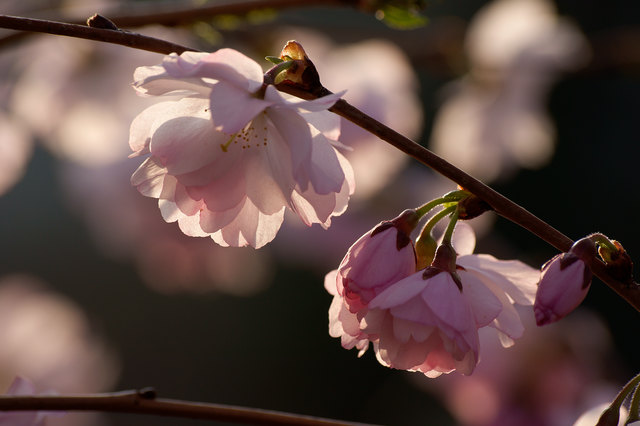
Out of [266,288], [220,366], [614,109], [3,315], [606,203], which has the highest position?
[3,315]

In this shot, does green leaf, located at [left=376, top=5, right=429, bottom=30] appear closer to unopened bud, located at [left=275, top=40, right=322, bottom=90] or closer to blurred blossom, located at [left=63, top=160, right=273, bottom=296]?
unopened bud, located at [left=275, top=40, right=322, bottom=90]

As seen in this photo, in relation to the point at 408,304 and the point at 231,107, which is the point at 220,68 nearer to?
the point at 231,107

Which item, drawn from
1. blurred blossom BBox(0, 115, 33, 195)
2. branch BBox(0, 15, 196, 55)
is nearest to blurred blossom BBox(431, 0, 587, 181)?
blurred blossom BBox(0, 115, 33, 195)

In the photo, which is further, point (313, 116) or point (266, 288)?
point (266, 288)

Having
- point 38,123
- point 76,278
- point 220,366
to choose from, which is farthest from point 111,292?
point 38,123

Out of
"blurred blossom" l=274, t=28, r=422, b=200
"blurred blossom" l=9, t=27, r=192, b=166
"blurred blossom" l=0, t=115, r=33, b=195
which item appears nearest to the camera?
"blurred blossom" l=0, t=115, r=33, b=195

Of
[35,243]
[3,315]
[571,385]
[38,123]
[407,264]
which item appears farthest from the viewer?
[35,243]

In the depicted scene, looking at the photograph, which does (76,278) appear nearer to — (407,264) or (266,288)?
(266,288)
